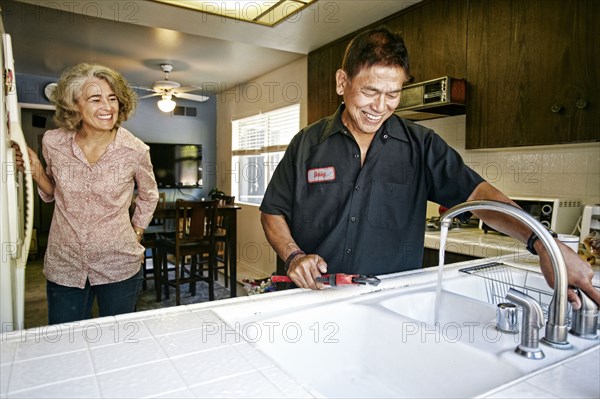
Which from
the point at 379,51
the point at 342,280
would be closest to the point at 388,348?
the point at 342,280

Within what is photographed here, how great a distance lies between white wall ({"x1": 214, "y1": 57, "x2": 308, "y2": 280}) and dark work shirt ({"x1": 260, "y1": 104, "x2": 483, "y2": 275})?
3.08 meters

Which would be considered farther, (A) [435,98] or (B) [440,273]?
(A) [435,98]

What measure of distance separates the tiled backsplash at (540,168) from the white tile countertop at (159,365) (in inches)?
68.4

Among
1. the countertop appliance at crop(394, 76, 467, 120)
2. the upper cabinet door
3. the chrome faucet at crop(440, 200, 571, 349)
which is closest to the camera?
the chrome faucet at crop(440, 200, 571, 349)

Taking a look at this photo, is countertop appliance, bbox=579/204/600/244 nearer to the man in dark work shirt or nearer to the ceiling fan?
the man in dark work shirt

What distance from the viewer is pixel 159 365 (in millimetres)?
676

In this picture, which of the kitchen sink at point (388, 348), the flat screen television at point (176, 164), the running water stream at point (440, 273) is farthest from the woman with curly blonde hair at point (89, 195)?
the flat screen television at point (176, 164)

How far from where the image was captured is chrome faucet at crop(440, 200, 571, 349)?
73cm

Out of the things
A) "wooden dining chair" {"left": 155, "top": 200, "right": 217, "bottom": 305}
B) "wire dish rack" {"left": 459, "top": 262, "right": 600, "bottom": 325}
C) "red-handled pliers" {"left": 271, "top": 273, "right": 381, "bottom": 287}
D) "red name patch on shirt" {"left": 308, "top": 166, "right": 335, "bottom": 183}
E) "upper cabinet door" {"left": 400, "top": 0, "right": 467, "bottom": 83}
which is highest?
"upper cabinet door" {"left": 400, "top": 0, "right": 467, "bottom": 83}

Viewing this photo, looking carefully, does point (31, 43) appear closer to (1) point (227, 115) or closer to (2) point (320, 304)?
(1) point (227, 115)

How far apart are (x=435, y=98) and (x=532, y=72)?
0.49m

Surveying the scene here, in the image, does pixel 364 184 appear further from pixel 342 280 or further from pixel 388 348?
pixel 388 348

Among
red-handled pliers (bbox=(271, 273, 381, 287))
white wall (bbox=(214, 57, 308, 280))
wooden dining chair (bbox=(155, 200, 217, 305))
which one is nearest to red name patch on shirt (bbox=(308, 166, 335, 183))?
red-handled pliers (bbox=(271, 273, 381, 287))

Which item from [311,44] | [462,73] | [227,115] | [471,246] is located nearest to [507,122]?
[462,73]
